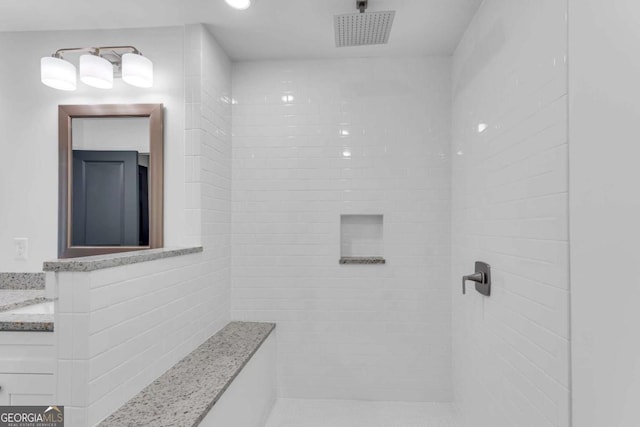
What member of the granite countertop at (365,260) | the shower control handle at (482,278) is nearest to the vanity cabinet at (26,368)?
the granite countertop at (365,260)

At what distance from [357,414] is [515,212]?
1.68 metres

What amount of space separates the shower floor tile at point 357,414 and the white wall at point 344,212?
0.07 meters

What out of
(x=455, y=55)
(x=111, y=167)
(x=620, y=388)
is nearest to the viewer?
(x=620, y=388)

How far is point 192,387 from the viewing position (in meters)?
1.56

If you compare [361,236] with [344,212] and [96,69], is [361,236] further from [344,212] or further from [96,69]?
[96,69]

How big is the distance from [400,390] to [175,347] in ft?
5.26

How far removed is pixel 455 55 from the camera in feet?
8.14

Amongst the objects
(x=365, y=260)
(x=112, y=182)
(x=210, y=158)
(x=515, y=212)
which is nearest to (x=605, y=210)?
(x=515, y=212)

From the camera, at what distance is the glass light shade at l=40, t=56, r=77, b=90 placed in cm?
204

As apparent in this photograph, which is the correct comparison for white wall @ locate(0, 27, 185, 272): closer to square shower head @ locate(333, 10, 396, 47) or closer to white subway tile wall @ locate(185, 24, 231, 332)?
white subway tile wall @ locate(185, 24, 231, 332)

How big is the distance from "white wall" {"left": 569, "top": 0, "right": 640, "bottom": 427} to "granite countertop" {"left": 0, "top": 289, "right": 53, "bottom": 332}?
1853 mm

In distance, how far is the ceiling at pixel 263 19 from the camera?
6.54 ft

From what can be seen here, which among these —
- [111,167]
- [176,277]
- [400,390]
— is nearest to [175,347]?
[176,277]

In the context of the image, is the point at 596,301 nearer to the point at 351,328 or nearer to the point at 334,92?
the point at 351,328
